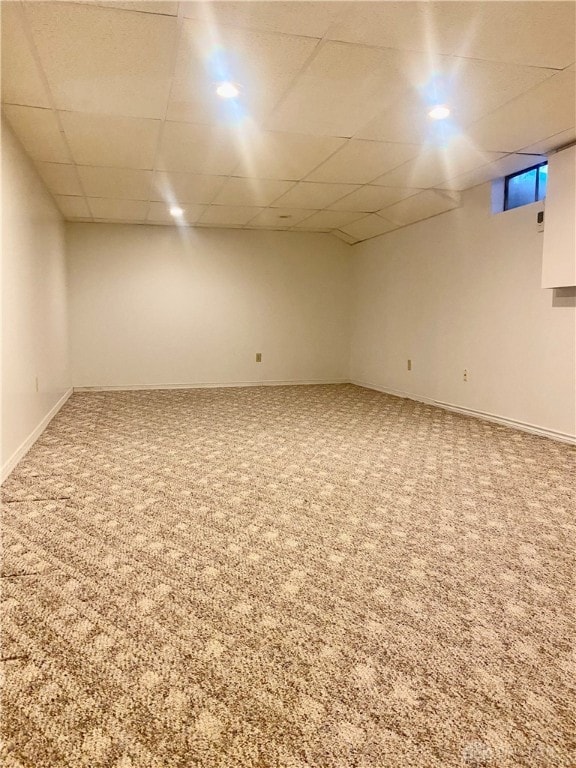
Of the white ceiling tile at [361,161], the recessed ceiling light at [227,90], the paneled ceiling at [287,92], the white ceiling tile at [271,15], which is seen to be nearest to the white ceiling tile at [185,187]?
the paneled ceiling at [287,92]

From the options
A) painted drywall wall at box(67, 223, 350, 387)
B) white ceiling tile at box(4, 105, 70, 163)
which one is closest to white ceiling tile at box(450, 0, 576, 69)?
white ceiling tile at box(4, 105, 70, 163)

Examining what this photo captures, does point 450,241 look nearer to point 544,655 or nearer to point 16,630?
point 544,655

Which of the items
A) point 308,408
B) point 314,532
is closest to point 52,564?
point 314,532

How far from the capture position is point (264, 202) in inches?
222

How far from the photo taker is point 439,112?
10.4 feet

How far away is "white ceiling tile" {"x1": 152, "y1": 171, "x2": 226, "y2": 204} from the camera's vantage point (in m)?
4.65

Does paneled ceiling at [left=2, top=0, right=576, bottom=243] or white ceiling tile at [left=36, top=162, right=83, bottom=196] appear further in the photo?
white ceiling tile at [left=36, top=162, right=83, bottom=196]

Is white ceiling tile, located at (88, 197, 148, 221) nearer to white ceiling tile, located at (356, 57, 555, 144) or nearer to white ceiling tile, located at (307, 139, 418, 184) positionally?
white ceiling tile, located at (307, 139, 418, 184)

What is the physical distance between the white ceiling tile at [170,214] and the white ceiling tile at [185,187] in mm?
266

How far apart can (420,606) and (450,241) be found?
180 inches

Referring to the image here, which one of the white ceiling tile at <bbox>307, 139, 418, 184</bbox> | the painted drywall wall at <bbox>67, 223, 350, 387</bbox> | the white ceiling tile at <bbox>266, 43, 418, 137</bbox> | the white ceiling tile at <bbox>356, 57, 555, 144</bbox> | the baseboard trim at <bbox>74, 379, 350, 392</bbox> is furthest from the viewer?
the baseboard trim at <bbox>74, 379, 350, 392</bbox>

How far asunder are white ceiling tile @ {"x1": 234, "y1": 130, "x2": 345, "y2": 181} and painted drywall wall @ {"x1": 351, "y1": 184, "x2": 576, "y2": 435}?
1905mm

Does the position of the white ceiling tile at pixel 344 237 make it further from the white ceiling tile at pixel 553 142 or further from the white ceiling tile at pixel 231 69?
the white ceiling tile at pixel 231 69

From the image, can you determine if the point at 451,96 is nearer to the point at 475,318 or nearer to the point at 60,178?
the point at 475,318
